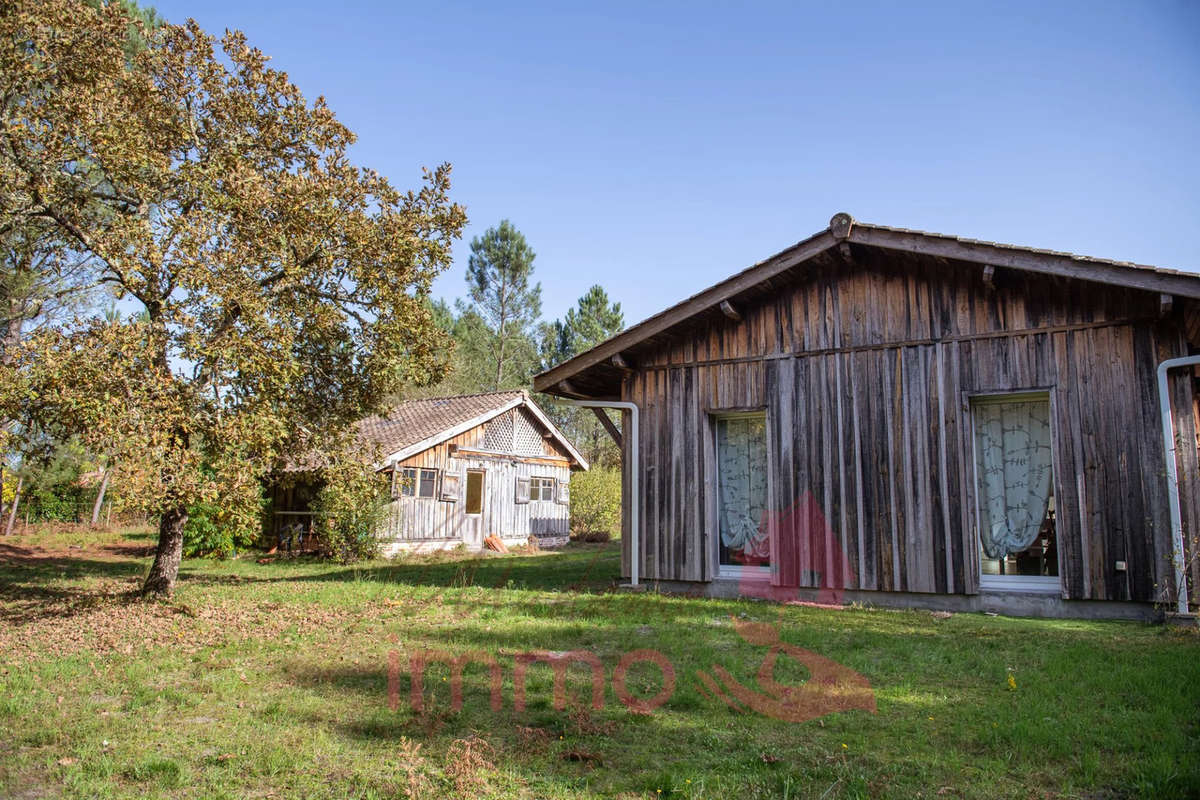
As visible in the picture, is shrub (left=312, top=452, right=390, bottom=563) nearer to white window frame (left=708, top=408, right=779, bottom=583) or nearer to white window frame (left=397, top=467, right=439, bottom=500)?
white window frame (left=397, top=467, right=439, bottom=500)

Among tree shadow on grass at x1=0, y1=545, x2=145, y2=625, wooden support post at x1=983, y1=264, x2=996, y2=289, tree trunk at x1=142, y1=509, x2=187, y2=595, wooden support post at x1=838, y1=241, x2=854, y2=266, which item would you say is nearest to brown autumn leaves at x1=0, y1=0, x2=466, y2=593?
tree trunk at x1=142, y1=509, x2=187, y2=595

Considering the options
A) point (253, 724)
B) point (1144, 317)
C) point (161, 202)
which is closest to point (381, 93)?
point (161, 202)

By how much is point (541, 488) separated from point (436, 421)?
467 centimetres

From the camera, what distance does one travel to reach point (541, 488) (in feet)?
80.3

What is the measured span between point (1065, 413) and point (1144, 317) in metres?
1.23

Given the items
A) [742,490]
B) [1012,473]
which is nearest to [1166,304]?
[1012,473]

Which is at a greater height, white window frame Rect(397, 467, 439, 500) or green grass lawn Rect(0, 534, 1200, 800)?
white window frame Rect(397, 467, 439, 500)

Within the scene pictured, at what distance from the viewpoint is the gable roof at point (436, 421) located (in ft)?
64.1

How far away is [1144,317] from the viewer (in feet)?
25.3

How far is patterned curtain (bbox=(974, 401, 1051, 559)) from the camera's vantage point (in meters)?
8.36

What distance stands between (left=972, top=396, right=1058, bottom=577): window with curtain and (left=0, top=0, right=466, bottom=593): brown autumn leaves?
25.5 feet

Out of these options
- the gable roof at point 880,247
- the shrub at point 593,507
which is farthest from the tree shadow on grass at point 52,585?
the shrub at point 593,507

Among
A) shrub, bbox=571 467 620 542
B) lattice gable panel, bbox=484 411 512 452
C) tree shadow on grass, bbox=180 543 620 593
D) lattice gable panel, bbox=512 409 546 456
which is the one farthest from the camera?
shrub, bbox=571 467 620 542

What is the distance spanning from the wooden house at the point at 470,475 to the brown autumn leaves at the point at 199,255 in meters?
7.72
